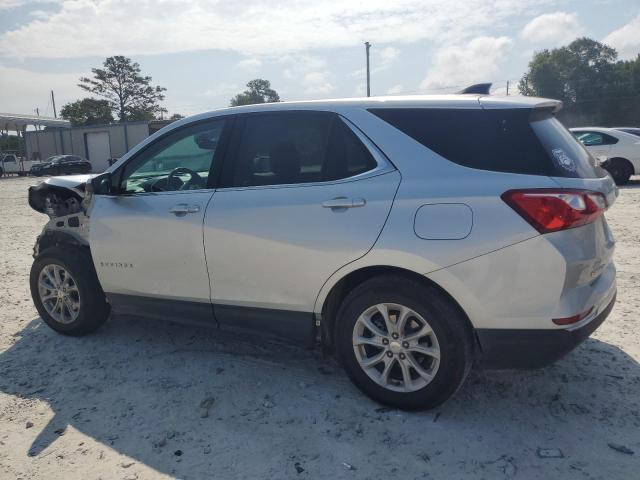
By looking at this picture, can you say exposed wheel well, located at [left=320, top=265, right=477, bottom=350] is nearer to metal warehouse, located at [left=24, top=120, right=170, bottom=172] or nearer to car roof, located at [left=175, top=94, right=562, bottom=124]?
car roof, located at [left=175, top=94, right=562, bottom=124]

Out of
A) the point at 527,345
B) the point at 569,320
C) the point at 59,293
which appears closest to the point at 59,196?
the point at 59,293

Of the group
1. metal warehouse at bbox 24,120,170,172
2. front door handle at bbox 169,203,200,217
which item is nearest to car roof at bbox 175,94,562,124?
front door handle at bbox 169,203,200,217

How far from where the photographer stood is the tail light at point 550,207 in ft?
8.50

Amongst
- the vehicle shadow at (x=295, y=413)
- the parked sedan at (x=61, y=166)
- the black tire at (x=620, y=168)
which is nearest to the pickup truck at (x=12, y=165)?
the parked sedan at (x=61, y=166)

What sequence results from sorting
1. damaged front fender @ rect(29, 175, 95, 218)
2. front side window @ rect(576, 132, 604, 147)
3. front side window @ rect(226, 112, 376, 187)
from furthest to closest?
front side window @ rect(576, 132, 604, 147) < damaged front fender @ rect(29, 175, 95, 218) < front side window @ rect(226, 112, 376, 187)

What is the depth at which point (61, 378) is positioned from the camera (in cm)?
372

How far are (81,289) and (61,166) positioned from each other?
1416 inches

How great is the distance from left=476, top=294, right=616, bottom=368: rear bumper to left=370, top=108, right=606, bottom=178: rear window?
0.81 meters

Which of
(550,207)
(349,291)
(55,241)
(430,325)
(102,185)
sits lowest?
(430,325)

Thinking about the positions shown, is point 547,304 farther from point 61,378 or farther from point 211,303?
point 61,378

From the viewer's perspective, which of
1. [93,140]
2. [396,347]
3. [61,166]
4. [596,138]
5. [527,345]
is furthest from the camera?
[93,140]

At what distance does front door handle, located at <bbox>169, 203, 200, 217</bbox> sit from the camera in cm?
351

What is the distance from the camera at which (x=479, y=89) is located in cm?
340

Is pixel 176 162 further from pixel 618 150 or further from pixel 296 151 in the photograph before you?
pixel 618 150
